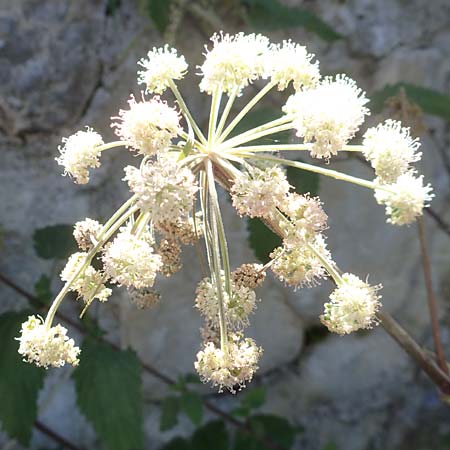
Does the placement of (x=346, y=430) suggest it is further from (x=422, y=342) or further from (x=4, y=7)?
(x=4, y=7)

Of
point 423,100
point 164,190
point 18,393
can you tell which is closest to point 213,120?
point 164,190

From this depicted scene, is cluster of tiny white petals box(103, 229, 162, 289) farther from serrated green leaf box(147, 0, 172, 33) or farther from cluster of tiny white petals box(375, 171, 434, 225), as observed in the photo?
serrated green leaf box(147, 0, 172, 33)

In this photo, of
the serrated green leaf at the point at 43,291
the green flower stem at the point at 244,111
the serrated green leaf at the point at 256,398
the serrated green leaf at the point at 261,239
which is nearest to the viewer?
the green flower stem at the point at 244,111

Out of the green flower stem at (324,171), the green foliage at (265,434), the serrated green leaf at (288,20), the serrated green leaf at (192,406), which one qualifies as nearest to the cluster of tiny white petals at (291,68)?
the green flower stem at (324,171)

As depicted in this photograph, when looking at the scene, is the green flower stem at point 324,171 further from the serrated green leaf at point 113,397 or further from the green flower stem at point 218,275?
the serrated green leaf at point 113,397

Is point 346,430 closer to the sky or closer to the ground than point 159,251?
closer to the sky

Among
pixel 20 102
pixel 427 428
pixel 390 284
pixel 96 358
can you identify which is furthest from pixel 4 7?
pixel 427 428
